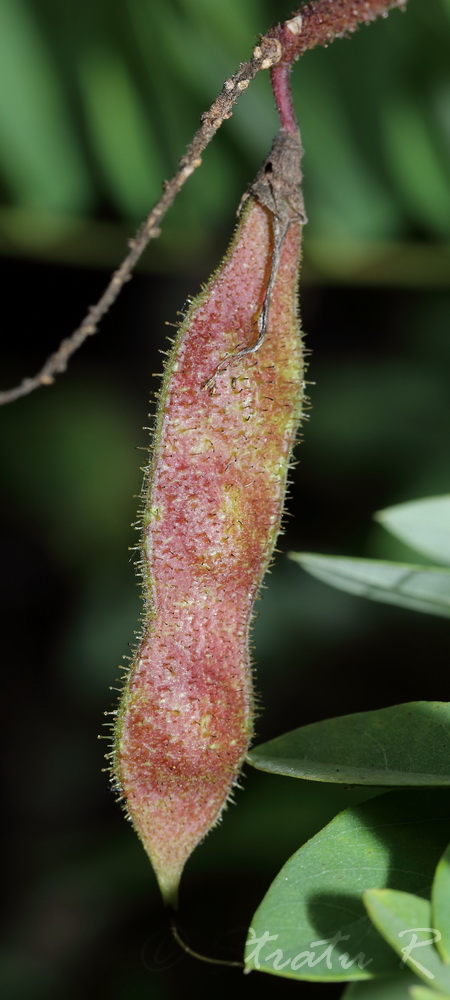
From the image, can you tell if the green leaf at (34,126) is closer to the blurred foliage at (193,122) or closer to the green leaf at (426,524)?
the blurred foliage at (193,122)

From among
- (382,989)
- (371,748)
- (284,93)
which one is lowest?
(382,989)

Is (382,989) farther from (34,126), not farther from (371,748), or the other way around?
(34,126)

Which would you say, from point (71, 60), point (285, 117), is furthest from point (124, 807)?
point (71, 60)

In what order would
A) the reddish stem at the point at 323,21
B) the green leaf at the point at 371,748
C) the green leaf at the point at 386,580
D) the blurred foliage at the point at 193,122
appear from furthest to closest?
the blurred foliage at the point at 193,122 < the green leaf at the point at 386,580 < the green leaf at the point at 371,748 < the reddish stem at the point at 323,21

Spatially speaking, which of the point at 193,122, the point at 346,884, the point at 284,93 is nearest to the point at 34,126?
the point at 193,122

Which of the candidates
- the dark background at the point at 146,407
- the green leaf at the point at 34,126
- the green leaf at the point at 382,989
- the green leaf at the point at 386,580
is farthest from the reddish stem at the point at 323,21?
the green leaf at the point at 34,126
